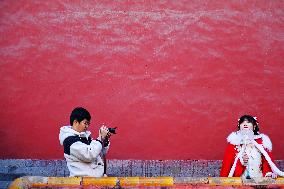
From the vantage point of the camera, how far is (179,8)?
20.6ft

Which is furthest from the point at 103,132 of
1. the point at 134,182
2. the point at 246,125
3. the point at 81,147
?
the point at 246,125

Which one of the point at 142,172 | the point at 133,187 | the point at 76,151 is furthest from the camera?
the point at 142,172

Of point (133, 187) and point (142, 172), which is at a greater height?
point (142, 172)

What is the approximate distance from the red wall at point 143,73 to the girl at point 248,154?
1662 mm

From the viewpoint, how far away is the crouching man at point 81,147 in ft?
11.0

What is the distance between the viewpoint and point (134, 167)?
20.0 feet

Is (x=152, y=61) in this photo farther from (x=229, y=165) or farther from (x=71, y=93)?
(x=229, y=165)

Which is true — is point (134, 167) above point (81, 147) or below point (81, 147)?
above

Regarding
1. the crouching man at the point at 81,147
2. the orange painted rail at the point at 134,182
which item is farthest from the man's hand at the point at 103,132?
the orange painted rail at the point at 134,182

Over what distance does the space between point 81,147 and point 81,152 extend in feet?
0.13

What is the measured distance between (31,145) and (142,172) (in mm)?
1531

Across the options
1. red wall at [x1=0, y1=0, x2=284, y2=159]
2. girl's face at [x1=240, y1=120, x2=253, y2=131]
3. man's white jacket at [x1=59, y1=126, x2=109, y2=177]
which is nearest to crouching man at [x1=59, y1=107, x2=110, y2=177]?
man's white jacket at [x1=59, y1=126, x2=109, y2=177]

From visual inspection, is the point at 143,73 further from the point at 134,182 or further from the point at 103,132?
the point at 134,182

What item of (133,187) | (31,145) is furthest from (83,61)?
(133,187)
